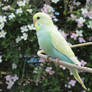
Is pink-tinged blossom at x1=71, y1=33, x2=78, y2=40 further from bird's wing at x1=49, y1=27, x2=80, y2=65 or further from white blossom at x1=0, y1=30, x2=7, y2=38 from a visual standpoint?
bird's wing at x1=49, y1=27, x2=80, y2=65

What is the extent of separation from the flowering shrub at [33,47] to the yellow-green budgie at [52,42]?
2.21 ft

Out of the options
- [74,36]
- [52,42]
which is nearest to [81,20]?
[74,36]

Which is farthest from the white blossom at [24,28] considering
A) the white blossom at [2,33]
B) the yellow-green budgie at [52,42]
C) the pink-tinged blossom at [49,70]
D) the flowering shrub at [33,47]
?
the yellow-green budgie at [52,42]

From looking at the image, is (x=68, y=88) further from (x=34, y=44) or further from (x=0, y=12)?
(x=0, y=12)

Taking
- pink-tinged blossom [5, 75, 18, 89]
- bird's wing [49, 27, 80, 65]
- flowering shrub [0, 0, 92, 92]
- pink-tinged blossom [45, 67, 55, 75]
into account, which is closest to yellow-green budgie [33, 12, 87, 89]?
bird's wing [49, 27, 80, 65]

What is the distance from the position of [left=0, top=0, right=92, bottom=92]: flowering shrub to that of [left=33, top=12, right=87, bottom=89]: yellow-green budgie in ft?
2.21

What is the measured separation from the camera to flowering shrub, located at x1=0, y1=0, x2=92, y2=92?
1.87 meters

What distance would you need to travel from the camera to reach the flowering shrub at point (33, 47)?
6.14ft

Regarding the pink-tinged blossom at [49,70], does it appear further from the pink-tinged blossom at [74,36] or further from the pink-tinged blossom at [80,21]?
the pink-tinged blossom at [80,21]

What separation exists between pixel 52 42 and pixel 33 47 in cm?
84

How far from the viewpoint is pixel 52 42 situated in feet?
3.63


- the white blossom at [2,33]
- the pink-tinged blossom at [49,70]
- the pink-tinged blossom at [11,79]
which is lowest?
the pink-tinged blossom at [11,79]

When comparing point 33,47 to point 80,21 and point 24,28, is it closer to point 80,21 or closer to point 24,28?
point 24,28

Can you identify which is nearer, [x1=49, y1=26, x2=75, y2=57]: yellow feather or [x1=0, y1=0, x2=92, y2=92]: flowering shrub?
[x1=49, y1=26, x2=75, y2=57]: yellow feather
